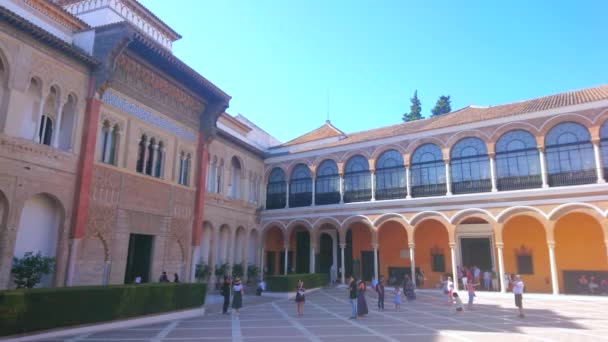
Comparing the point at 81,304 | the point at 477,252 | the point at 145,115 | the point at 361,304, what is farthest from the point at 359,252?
the point at 81,304

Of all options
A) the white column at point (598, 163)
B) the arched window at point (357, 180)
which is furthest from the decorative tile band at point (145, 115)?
the white column at point (598, 163)

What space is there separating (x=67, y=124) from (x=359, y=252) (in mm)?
17449

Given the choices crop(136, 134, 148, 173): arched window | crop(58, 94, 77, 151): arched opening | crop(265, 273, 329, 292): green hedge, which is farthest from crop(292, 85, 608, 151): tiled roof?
crop(58, 94, 77, 151): arched opening

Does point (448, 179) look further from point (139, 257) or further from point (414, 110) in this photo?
point (414, 110)

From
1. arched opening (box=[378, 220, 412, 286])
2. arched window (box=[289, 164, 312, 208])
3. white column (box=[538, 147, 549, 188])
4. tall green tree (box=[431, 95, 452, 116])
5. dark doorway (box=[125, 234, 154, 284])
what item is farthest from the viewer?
tall green tree (box=[431, 95, 452, 116])

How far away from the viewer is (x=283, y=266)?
27031mm

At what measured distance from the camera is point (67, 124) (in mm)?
13008

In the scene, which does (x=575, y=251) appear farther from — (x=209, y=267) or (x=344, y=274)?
(x=209, y=267)

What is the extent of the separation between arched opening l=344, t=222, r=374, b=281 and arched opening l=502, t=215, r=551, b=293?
745 cm

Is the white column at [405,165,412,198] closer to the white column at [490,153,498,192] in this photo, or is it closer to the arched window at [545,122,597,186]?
the white column at [490,153,498,192]

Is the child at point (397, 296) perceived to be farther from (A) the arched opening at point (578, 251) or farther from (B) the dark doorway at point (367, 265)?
(B) the dark doorway at point (367, 265)

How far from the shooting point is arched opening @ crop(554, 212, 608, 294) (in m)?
18.4

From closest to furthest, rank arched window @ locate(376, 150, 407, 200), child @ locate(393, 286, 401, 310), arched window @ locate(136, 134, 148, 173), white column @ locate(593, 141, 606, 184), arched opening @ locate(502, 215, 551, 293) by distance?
child @ locate(393, 286, 401, 310) < arched window @ locate(136, 134, 148, 173) < white column @ locate(593, 141, 606, 184) < arched opening @ locate(502, 215, 551, 293) < arched window @ locate(376, 150, 407, 200)

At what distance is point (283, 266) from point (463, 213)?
12.4 metres
